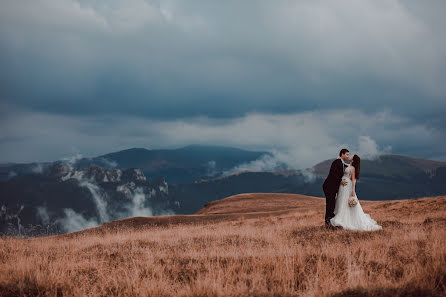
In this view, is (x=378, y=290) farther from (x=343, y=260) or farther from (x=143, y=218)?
(x=143, y=218)

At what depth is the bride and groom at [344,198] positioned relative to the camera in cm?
1420

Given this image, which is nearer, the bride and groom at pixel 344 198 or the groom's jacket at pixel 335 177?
the bride and groom at pixel 344 198

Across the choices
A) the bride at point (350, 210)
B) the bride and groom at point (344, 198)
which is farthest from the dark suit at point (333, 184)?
the bride at point (350, 210)

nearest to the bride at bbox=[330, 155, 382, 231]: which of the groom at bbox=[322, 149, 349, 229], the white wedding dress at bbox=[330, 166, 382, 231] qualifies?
the white wedding dress at bbox=[330, 166, 382, 231]

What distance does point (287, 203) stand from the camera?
53969mm

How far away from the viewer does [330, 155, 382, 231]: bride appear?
553 inches

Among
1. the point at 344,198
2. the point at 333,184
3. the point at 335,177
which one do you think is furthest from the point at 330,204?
the point at 335,177

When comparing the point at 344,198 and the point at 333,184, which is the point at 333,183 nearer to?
the point at 333,184

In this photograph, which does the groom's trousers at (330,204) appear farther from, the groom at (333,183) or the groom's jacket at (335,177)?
the groom's jacket at (335,177)

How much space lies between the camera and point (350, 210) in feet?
47.5

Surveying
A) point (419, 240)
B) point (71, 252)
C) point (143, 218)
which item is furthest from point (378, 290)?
point (143, 218)

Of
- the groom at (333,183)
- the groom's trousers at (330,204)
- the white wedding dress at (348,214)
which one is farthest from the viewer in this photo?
the groom's trousers at (330,204)

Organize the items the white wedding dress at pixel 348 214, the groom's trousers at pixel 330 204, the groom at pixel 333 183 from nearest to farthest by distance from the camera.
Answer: the white wedding dress at pixel 348 214, the groom at pixel 333 183, the groom's trousers at pixel 330 204

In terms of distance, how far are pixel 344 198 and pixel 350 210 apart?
0.52 metres
